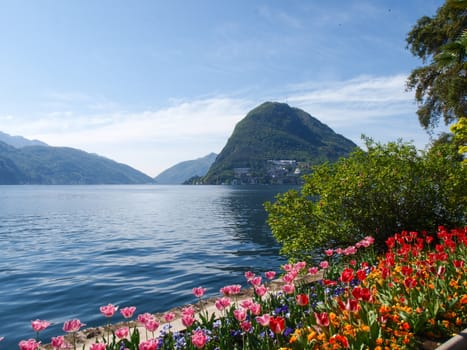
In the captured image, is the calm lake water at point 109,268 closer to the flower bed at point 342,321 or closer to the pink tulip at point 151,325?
the flower bed at point 342,321

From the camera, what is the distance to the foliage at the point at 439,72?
2003cm

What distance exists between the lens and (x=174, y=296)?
42.6 ft

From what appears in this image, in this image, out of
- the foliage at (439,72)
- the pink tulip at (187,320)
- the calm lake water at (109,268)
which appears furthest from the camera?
the foliage at (439,72)

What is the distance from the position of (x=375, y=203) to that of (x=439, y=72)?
15912 millimetres

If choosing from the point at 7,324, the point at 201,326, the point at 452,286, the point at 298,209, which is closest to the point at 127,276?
the point at 7,324

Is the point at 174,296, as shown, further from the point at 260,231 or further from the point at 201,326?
the point at 260,231

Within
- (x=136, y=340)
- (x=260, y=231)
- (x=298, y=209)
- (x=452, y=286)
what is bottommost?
(x=260, y=231)

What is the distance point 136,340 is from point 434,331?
173 inches

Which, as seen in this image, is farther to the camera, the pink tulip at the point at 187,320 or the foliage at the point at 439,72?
the foliage at the point at 439,72

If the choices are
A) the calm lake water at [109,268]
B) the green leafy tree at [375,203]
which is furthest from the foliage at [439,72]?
the calm lake water at [109,268]

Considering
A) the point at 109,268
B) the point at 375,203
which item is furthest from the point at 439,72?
the point at 109,268

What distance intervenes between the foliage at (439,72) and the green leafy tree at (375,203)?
28.8ft

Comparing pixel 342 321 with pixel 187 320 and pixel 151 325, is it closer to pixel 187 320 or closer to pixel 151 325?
pixel 187 320

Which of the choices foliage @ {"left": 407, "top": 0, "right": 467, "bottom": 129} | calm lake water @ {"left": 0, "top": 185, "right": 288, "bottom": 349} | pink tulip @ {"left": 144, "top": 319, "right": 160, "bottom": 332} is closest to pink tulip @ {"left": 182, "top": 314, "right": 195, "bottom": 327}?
pink tulip @ {"left": 144, "top": 319, "right": 160, "bottom": 332}
